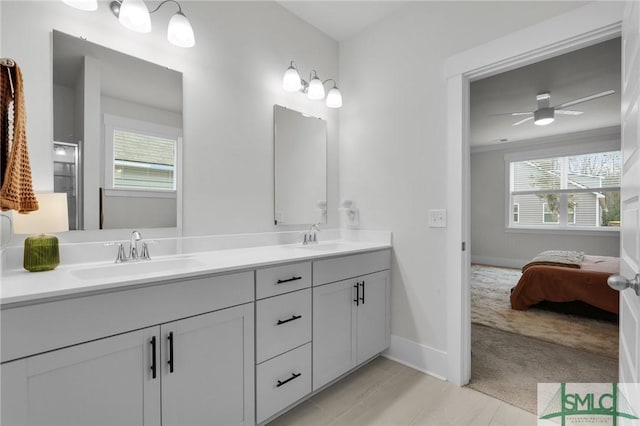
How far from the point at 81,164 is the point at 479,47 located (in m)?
2.26

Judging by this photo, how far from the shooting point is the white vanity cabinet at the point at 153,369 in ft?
3.09

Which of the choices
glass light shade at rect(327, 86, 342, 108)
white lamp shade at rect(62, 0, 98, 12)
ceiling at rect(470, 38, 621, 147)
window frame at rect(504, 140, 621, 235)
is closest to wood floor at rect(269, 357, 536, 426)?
glass light shade at rect(327, 86, 342, 108)

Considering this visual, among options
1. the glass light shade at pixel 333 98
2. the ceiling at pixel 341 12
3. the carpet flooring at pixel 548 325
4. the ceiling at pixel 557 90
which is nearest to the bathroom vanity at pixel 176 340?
the glass light shade at pixel 333 98

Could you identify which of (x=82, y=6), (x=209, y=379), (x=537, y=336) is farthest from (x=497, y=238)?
(x=82, y=6)

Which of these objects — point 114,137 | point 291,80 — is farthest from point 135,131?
point 291,80

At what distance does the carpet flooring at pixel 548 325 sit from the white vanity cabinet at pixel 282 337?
215 centimetres

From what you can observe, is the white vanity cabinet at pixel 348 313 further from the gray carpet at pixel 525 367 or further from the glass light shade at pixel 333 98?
the glass light shade at pixel 333 98

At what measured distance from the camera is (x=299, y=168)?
244cm

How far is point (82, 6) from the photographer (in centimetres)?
137

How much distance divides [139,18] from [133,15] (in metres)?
0.02

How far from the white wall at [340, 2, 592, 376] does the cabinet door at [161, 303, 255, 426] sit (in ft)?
4.14

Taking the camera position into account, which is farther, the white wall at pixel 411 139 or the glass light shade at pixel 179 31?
the white wall at pixel 411 139

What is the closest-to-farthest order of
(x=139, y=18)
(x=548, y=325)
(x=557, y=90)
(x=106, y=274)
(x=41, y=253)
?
(x=41, y=253), (x=106, y=274), (x=139, y=18), (x=548, y=325), (x=557, y=90)

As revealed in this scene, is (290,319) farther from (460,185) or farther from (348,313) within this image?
(460,185)
